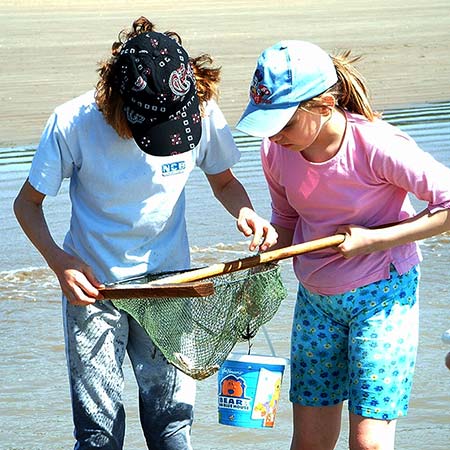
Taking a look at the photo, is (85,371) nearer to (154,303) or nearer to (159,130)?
(154,303)

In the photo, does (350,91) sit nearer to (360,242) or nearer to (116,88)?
(360,242)

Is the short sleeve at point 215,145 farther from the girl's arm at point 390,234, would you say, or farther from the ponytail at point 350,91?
the girl's arm at point 390,234

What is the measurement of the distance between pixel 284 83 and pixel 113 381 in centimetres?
118

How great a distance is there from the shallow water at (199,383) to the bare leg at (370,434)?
119cm

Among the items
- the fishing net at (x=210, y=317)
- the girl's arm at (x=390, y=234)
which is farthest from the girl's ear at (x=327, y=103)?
the fishing net at (x=210, y=317)

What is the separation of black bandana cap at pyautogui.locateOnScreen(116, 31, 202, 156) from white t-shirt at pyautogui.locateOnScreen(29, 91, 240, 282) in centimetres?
17

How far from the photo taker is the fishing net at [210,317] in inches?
146

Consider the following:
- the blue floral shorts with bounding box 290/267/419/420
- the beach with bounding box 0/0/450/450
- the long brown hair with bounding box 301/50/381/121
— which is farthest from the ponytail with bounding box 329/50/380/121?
the beach with bounding box 0/0/450/450

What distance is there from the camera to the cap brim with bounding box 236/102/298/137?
11.6ft

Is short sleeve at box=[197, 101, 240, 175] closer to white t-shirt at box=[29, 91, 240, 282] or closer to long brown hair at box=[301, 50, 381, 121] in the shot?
white t-shirt at box=[29, 91, 240, 282]

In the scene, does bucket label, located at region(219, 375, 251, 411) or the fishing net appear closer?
the fishing net

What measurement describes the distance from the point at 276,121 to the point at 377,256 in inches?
23.3

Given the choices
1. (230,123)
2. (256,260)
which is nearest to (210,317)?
(256,260)

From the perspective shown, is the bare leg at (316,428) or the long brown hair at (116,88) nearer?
the long brown hair at (116,88)
